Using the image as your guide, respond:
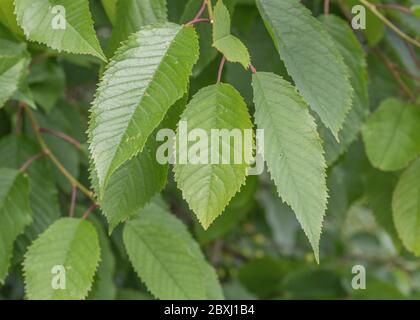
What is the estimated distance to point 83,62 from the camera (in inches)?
54.1

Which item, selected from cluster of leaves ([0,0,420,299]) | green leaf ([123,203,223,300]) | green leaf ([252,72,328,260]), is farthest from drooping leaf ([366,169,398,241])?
green leaf ([252,72,328,260])

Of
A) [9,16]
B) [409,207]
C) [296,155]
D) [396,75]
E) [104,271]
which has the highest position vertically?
[9,16]

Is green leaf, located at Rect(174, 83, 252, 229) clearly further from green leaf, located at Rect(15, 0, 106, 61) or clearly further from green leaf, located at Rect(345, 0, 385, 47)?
green leaf, located at Rect(345, 0, 385, 47)

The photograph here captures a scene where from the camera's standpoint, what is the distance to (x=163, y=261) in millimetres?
1044

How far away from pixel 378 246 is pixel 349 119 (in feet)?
5.72

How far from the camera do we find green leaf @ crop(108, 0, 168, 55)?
91cm

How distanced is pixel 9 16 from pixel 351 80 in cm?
57

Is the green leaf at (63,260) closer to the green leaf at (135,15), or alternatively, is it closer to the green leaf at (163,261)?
the green leaf at (163,261)

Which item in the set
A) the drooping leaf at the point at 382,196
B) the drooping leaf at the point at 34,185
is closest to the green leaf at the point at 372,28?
the drooping leaf at the point at 382,196

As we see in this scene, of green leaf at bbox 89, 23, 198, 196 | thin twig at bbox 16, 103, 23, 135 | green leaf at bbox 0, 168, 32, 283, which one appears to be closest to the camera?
green leaf at bbox 89, 23, 198, 196

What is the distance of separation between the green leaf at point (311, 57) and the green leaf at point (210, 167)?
0.47 feet

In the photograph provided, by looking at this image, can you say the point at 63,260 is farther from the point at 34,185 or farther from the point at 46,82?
the point at 46,82

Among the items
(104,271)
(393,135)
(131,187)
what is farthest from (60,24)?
(393,135)

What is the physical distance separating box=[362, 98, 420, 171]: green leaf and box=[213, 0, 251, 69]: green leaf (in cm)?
44
